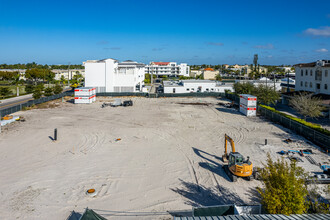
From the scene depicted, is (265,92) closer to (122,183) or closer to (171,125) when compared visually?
(171,125)

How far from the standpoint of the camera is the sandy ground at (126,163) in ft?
45.6

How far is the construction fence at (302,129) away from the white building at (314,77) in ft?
44.9

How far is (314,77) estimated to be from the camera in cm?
4462

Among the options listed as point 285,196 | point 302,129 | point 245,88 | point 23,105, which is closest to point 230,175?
point 285,196

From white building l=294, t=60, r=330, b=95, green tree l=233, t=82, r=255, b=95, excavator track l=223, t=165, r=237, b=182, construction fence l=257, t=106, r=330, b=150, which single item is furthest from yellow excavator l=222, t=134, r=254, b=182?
green tree l=233, t=82, r=255, b=95

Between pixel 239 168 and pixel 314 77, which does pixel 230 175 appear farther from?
pixel 314 77

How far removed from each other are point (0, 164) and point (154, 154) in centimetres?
1224

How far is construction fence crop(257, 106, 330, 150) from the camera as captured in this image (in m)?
23.4

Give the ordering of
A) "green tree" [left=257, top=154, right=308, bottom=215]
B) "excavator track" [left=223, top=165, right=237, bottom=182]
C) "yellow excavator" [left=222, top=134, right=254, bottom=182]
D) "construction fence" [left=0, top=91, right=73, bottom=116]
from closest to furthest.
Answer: "green tree" [left=257, top=154, right=308, bottom=215] → "yellow excavator" [left=222, top=134, right=254, bottom=182] → "excavator track" [left=223, top=165, right=237, bottom=182] → "construction fence" [left=0, top=91, right=73, bottom=116]

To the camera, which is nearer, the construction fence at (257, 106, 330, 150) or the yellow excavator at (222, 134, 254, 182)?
the yellow excavator at (222, 134, 254, 182)

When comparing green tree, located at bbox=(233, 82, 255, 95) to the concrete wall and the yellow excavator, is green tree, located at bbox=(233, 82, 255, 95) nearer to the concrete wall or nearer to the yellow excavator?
the concrete wall

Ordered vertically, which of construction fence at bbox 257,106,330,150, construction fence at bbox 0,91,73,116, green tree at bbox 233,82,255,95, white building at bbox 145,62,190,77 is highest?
white building at bbox 145,62,190,77

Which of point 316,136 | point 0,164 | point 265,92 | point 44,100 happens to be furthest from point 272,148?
point 44,100

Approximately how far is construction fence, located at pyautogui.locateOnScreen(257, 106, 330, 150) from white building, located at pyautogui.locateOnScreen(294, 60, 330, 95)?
13698 millimetres
